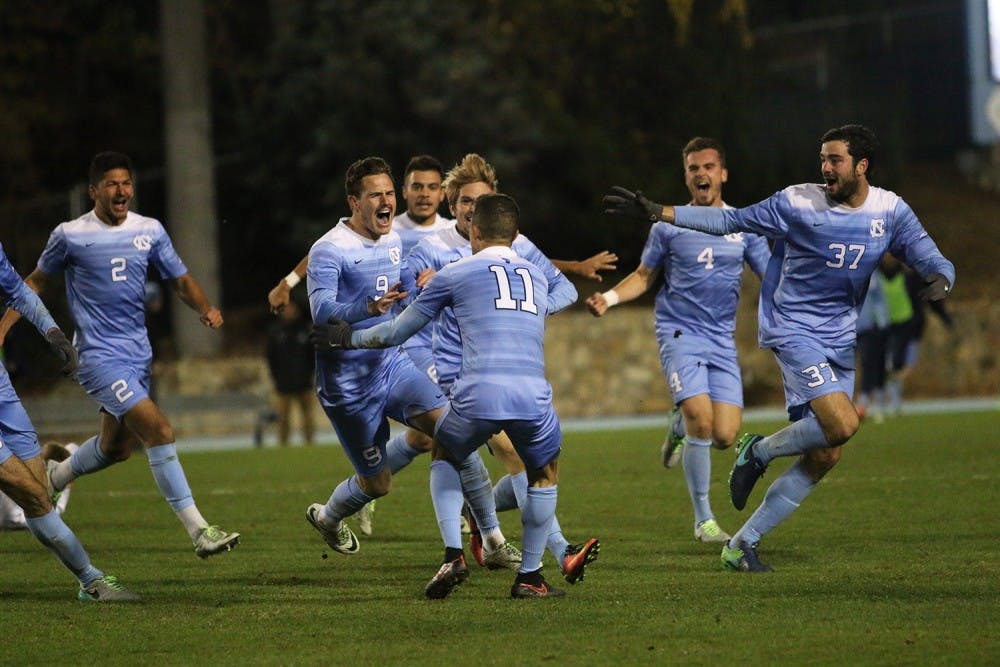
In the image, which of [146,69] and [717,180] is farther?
[146,69]

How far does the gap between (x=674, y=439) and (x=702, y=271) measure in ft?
5.39

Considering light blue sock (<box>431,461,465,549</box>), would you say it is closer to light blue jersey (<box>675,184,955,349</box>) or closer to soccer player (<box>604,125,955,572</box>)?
soccer player (<box>604,125,955,572</box>)

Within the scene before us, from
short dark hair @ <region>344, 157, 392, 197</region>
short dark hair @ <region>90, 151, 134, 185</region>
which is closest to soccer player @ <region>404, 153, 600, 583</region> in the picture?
short dark hair @ <region>344, 157, 392, 197</region>

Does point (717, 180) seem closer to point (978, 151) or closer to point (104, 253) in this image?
point (104, 253)

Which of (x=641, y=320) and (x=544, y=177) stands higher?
(x=544, y=177)

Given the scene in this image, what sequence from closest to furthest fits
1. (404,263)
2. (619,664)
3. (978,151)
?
(619,664) → (404,263) → (978,151)

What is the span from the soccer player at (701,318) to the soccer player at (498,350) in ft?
9.67

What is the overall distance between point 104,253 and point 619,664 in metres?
5.25

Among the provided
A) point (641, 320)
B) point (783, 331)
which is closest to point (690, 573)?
point (783, 331)

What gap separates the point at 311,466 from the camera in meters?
18.6

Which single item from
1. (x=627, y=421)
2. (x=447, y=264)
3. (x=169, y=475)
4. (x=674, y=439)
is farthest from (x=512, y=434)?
(x=627, y=421)

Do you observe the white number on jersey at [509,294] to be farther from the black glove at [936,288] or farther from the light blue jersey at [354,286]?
the black glove at [936,288]

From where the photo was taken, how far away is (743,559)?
→ 9250 mm

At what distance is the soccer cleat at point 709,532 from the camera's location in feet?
35.0
